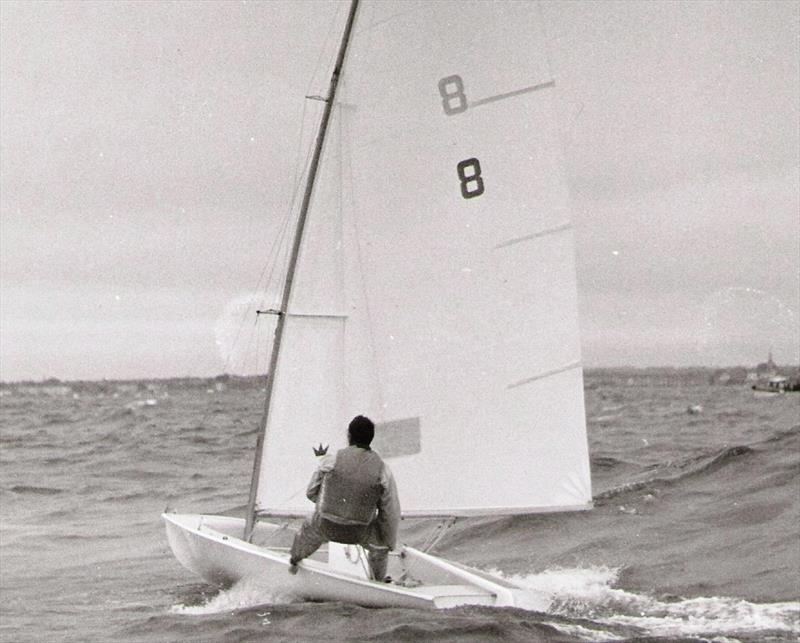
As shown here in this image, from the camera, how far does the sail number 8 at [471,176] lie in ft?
32.1

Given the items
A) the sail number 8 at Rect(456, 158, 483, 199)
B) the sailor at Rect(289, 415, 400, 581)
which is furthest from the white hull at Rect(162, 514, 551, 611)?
the sail number 8 at Rect(456, 158, 483, 199)

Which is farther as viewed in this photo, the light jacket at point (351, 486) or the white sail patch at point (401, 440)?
the white sail patch at point (401, 440)

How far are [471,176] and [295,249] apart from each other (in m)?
A: 1.62

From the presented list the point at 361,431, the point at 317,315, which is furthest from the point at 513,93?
the point at 361,431

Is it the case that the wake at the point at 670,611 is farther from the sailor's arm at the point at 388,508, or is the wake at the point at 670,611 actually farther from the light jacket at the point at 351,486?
the light jacket at the point at 351,486

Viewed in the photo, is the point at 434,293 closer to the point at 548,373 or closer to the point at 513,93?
the point at 548,373

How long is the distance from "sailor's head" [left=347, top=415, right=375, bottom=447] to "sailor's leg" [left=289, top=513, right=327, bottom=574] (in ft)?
2.36

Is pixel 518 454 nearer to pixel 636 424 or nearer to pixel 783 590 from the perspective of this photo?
pixel 783 590

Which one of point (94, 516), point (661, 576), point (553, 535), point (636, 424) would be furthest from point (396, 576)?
point (636, 424)

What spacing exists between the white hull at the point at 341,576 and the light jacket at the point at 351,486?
20.9 inches

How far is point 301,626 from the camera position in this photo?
29.9 feet

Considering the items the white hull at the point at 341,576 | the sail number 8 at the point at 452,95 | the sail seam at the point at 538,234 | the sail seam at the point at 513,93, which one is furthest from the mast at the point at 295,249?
the sail seam at the point at 538,234

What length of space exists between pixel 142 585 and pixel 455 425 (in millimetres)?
4928

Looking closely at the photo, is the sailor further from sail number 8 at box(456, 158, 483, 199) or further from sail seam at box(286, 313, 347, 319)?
sail number 8 at box(456, 158, 483, 199)
